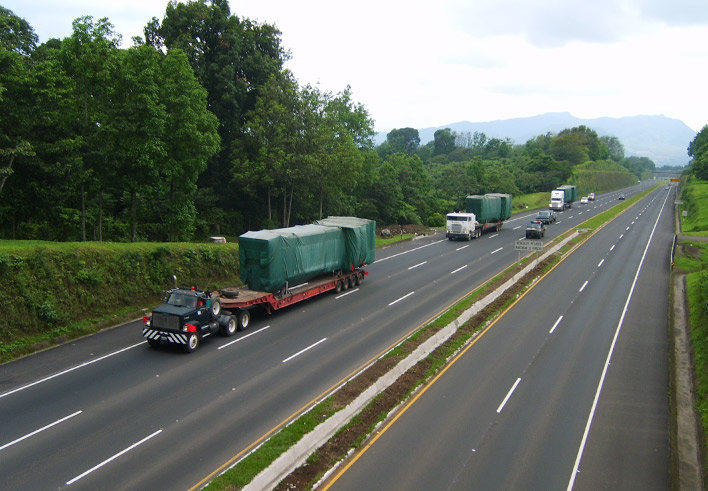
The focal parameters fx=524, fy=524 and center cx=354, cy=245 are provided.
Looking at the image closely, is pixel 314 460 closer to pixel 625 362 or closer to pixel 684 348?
pixel 625 362

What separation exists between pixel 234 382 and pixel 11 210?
20.7 meters

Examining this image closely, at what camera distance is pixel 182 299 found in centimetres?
2083

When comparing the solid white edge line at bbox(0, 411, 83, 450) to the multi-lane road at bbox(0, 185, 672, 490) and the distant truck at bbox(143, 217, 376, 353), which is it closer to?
the multi-lane road at bbox(0, 185, 672, 490)

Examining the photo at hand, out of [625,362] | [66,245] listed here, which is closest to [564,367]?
[625,362]

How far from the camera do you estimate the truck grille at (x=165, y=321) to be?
64.7 feet

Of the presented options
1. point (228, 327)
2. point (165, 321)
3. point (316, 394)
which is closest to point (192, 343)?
point (165, 321)

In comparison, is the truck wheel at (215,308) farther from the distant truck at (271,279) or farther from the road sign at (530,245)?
the road sign at (530,245)

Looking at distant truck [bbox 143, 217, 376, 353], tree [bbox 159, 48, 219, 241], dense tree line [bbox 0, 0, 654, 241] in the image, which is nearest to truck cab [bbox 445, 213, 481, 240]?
dense tree line [bbox 0, 0, 654, 241]

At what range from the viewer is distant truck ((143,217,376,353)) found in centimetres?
2022

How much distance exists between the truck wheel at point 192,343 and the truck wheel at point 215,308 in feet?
4.73

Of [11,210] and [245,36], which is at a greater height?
[245,36]

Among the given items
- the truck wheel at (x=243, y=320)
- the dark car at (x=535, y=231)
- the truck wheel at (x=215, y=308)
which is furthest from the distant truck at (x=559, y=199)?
the truck wheel at (x=215, y=308)

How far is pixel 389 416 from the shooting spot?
15.1m

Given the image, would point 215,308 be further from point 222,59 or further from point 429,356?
point 222,59
